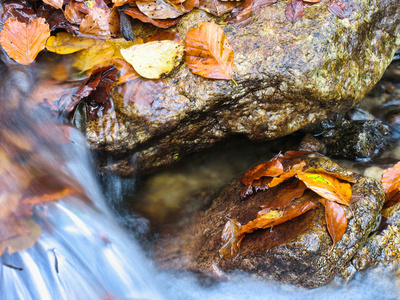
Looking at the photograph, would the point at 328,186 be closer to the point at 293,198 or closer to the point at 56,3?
the point at 293,198

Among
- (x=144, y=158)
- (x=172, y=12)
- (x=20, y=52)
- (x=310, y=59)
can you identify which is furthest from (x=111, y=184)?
(x=310, y=59)

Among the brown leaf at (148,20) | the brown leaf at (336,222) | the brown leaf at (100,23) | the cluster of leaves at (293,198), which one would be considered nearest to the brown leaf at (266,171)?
the cluster of leaves at (293,198)

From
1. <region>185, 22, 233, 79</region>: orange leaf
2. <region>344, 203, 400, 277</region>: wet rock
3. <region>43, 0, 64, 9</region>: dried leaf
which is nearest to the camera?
<region>344, 203, 400, 277</region>: wet rock

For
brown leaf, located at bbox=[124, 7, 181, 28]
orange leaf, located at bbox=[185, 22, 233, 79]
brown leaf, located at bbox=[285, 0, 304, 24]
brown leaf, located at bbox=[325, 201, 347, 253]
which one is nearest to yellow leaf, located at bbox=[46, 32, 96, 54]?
brown leaf, located at bbox=[124, 7, 181, 28]

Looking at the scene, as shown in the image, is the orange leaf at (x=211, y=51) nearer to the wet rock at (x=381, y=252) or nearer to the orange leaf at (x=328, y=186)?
the orange leaf at (x=328, y=186)

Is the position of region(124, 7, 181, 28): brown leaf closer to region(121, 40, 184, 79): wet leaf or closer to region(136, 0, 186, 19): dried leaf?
region(136, 0, 186, 19): dried leaf

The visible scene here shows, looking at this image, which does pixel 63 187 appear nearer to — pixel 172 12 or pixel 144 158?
pixel 144 158
